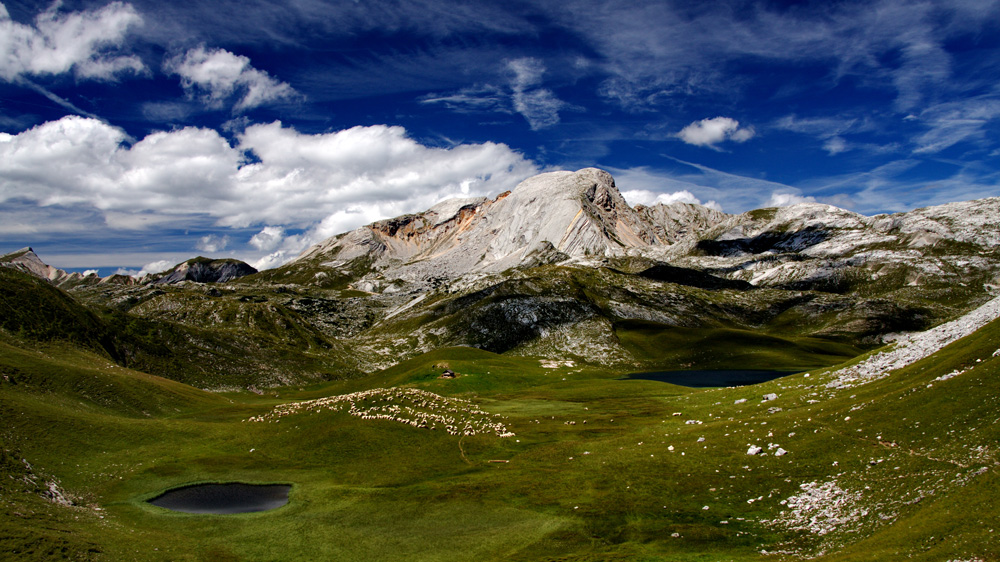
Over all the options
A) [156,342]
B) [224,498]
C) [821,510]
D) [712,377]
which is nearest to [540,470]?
[821,510]

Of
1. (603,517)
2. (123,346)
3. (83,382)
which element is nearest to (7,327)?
(83,382)

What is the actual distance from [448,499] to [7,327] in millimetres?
84620

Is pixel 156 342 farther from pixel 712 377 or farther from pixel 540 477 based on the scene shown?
pixel 712 377

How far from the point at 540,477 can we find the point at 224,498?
85.7 ft

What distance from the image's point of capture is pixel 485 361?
5418 inches

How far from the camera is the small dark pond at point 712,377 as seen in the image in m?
142

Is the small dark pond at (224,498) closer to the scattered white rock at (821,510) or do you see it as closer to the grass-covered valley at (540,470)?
the grass-covered valley at (540,470)

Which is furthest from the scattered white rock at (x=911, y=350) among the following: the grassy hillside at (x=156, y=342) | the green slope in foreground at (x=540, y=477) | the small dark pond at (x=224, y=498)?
the grassy hillside at (x=156, y=342)

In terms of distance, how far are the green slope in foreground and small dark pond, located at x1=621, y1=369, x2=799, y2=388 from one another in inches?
3433

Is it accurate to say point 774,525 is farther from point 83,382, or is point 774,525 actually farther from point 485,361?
point 485,361

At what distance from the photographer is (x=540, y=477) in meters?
40.4

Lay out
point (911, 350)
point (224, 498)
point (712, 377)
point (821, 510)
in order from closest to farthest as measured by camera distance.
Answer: point (821, 510), point (224, 498), point (911, 350), point (712, 377)

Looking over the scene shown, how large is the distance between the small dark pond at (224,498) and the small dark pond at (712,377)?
117 metres

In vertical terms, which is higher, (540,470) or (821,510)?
(821,510)
